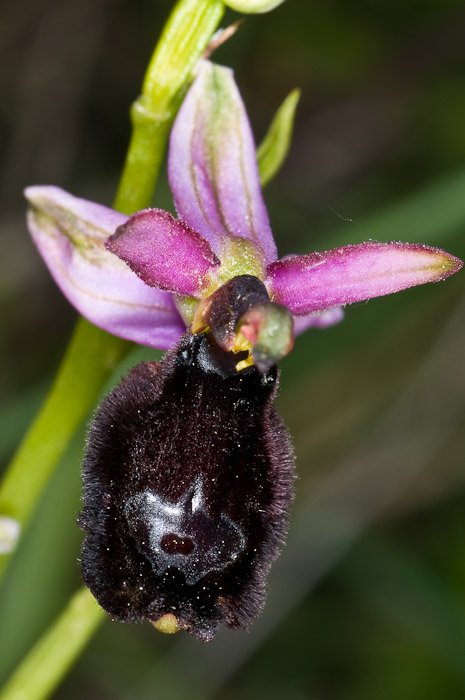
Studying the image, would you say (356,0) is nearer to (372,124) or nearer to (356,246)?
(372,124)

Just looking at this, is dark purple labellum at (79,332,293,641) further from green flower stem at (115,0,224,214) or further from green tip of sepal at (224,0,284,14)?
green tip of sepal at (224,0,284,14)

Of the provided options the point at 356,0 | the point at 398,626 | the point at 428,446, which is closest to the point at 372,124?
the point at 356,0

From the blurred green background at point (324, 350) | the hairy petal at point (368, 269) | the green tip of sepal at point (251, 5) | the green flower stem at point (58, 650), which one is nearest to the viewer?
the hairy petal at point (368, 269)

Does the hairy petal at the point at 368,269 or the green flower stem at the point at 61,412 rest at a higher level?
the hairy petal at the point at 368,269

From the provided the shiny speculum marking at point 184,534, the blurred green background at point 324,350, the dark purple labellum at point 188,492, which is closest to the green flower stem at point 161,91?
the dark purple labellum at point 188,492

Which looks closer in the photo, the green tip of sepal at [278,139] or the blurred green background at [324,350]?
the green tip of sepal at [278,139]

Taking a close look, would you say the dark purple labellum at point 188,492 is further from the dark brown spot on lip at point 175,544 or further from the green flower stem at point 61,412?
the green flower stem at point 61,412

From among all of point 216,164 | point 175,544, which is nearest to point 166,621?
point 175,544
